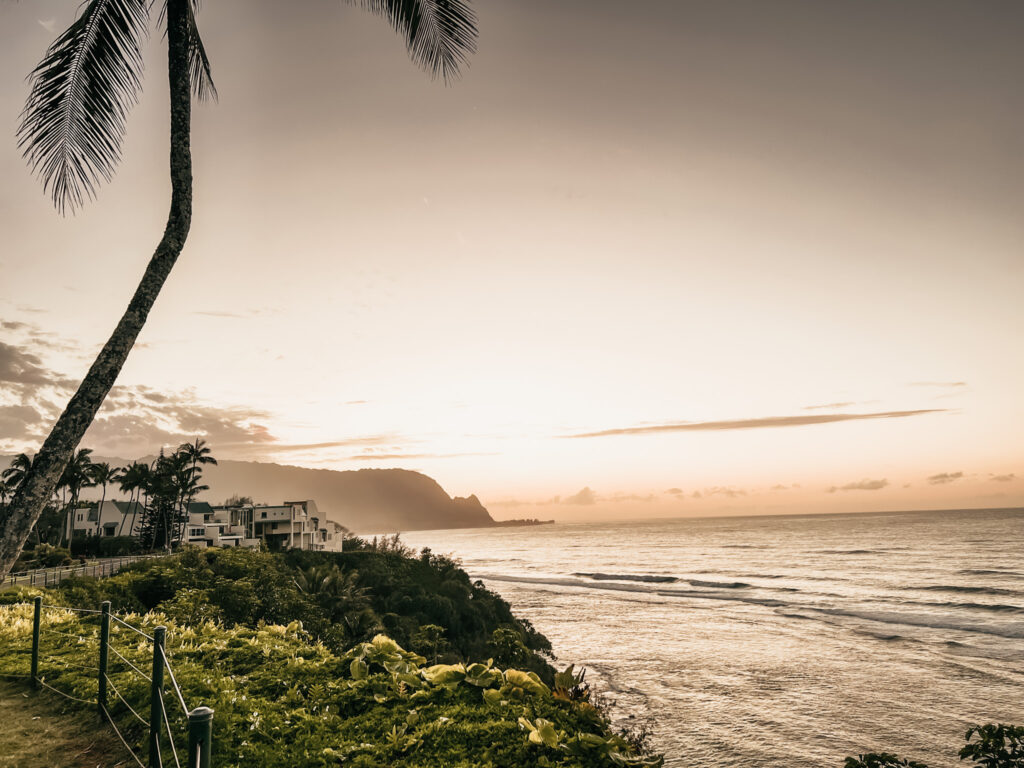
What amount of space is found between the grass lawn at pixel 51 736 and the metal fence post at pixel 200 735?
3975 mm

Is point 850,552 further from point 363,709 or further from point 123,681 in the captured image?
point 123,681

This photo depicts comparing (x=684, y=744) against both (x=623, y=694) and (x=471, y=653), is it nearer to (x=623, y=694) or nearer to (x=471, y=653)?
(x=623, y=694)

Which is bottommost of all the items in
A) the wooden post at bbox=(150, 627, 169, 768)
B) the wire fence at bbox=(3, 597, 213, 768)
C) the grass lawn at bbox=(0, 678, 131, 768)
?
the grass lawn at bbox=(0, 678, 131, 768)

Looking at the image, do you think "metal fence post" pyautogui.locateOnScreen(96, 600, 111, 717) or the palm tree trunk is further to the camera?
"metal fence post" pyautogui.locateOnScreen(96, 600, 111, 717)

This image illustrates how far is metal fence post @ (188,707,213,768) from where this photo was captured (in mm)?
2307

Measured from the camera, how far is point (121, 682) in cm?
644

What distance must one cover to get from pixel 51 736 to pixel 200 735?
540cm

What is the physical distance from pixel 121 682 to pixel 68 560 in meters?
42.7

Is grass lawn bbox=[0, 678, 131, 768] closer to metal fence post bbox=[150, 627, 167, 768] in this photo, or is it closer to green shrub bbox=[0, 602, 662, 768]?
green shrub bbox=[0, 602, 662, 768]

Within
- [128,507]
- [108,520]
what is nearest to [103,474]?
[108,520]

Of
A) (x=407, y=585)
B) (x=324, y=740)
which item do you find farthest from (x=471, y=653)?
(x=324, y=740)

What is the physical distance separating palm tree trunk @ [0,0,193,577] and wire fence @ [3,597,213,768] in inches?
47.3

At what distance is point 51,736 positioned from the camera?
19.3ft

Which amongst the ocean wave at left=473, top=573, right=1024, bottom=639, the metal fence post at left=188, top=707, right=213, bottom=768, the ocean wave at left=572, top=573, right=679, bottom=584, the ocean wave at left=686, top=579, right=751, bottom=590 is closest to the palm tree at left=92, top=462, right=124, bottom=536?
the ocean wave at left=473, top=573, right=1024, bottom=639
